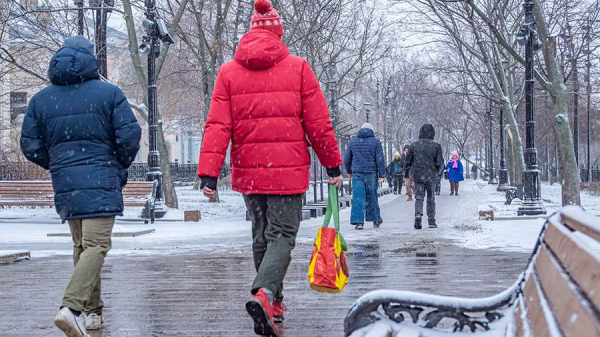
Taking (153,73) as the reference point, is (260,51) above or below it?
below

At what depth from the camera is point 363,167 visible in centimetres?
1681

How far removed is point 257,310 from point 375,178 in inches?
467

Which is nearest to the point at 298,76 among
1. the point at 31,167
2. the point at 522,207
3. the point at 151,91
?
the point at 522,207

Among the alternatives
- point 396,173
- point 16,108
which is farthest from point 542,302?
point 16,108

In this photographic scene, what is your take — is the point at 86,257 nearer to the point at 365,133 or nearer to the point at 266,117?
the point at 266,117

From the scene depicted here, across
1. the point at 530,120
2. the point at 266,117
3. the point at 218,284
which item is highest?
the point at 530,120

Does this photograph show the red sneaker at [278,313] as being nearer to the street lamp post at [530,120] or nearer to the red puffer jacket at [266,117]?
the red puffer jacket at [266,117]

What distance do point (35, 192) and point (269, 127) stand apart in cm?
2044

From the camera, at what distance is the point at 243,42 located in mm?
5918

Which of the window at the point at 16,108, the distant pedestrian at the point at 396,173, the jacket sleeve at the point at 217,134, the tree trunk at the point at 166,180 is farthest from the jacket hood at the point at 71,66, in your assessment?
the window at the point at 16,108

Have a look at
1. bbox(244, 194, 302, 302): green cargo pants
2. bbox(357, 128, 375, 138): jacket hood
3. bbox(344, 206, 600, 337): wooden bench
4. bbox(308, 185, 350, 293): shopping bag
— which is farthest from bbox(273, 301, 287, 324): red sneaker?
bbox(357, 128, 375, 138): jacket hood

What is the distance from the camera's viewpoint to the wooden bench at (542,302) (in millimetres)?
2077

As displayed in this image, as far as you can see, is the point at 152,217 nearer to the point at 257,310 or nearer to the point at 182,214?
the point at 182,214

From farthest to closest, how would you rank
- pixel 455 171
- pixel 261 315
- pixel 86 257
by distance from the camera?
pixel 455 171, pixel 86 257, pixel 261 315
